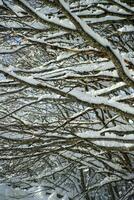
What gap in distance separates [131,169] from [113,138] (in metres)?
2.51

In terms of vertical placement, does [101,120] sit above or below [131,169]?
above

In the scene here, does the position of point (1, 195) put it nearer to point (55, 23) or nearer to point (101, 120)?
point (101, 120)

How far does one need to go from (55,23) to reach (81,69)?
→ 2.27 ft

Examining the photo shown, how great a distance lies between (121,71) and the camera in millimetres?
2811

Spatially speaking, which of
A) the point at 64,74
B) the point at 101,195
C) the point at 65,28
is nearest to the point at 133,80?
the point at 65,28

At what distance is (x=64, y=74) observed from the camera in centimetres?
371

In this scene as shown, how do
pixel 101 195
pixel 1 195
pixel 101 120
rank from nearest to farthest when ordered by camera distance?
pixel 101 120 → pixel 1 195 → pixel 101 195

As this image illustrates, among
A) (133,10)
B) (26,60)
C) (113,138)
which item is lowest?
A: (26,60)

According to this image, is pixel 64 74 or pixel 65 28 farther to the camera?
pixel 64 74

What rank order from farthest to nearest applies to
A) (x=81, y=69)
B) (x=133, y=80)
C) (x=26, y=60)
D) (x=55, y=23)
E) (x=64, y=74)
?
(x=26, y=60), (x=64, y=74), (x=81, y=69), (x=133, y=80), (x=55, y=23)

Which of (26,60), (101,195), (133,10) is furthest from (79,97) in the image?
(101,195)

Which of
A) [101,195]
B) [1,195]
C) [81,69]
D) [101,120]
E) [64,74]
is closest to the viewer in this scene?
[81,69]

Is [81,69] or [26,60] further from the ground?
[81,69]

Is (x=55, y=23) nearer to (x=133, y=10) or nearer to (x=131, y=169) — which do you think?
(x=133, y=10)
